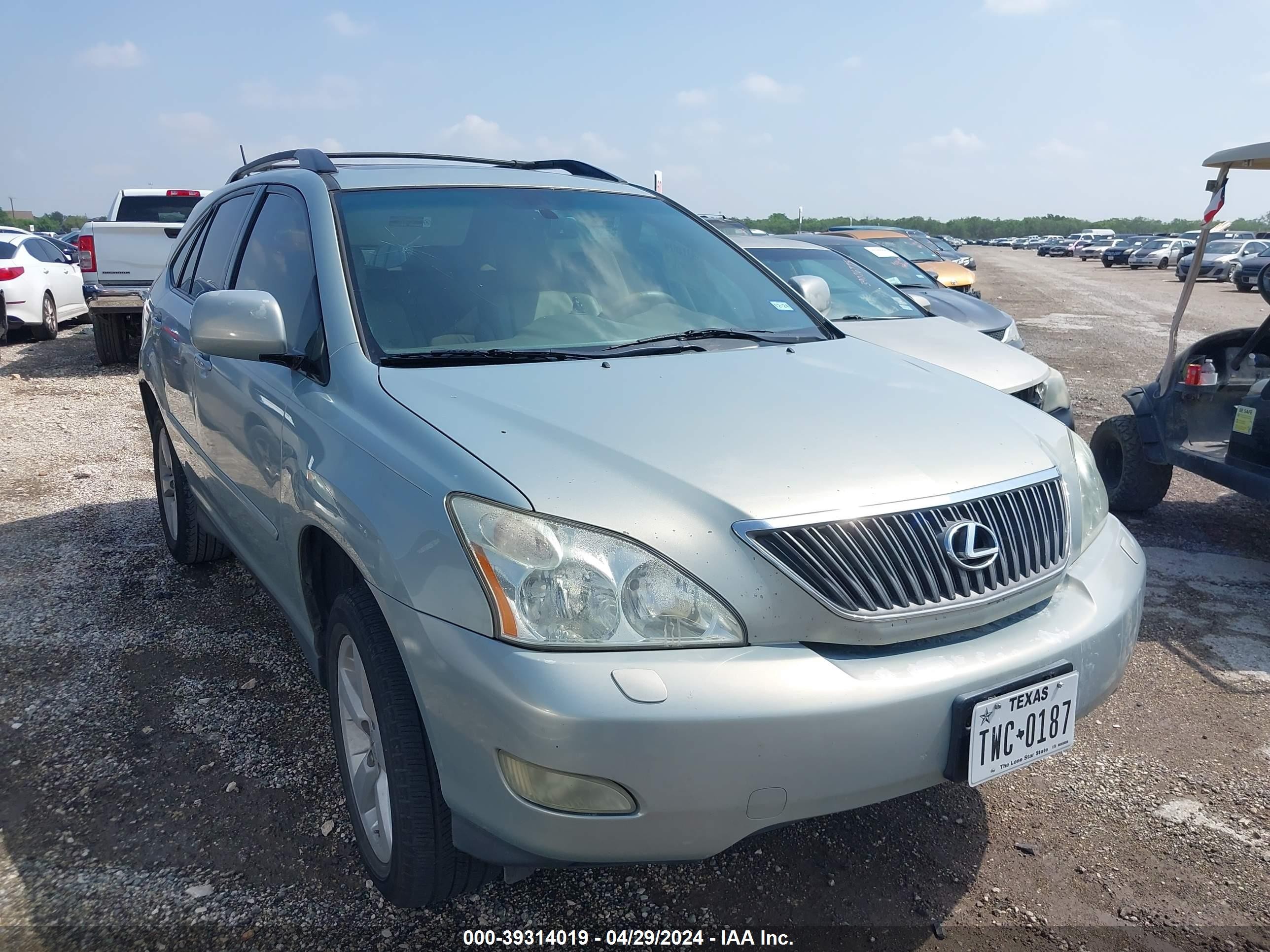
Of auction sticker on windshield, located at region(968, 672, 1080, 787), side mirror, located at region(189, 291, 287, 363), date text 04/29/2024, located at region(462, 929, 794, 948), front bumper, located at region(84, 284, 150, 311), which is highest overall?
side mirror, located at region(189, 291, 287, 363)

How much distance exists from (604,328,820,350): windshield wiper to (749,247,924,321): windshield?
3140 millimetres

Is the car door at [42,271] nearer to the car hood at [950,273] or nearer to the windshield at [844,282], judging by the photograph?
the windshield at [844,282]

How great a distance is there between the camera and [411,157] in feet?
12.8

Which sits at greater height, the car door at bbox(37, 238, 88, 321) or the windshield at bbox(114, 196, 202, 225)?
the windshield at bbox(114, 196, 202, 225)

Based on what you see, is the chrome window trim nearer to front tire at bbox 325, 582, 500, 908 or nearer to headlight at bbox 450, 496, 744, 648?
headlight at bbox 450, 496, 744, 648

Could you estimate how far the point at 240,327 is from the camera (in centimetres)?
264

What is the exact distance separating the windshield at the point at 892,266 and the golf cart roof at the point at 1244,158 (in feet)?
12.1

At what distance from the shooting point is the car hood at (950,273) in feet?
42.5

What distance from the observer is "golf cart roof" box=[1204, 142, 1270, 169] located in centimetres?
466

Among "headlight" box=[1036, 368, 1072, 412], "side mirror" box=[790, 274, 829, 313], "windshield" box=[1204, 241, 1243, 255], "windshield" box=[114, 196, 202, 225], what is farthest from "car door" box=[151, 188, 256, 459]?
"windshield" box=[1204, 241, 1243, 255]

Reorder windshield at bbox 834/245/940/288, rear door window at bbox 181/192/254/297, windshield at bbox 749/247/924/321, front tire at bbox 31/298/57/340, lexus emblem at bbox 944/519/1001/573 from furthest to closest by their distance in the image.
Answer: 1. front tire at bbox 31/298/57/340
2. windshield at bbox 834/245/940/288
3. windshield at bbox 749/247/924/321
4. rear door window at bbox 181/192/254/297
5. lexus emblem at bbox 944/519/1001/573

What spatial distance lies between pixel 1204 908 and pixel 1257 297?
26642 mm

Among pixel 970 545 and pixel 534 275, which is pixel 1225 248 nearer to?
pixel 534 275

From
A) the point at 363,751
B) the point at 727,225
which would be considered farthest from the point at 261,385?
the point at 727,225
